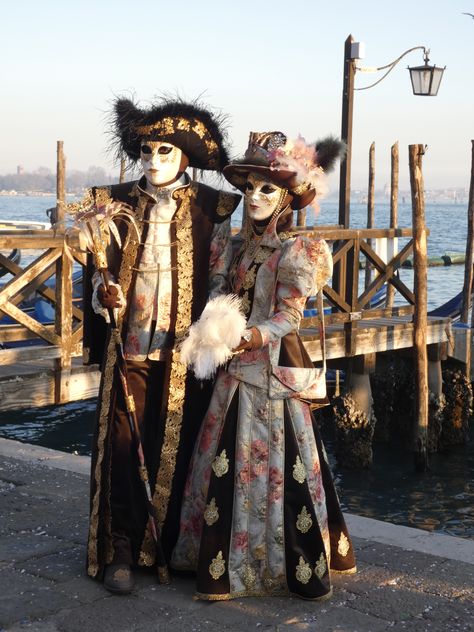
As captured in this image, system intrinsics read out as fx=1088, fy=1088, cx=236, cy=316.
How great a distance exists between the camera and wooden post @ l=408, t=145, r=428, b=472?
10078 mm

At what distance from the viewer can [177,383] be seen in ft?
12.6

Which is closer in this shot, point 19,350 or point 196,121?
point 196,121

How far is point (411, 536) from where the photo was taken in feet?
13.9

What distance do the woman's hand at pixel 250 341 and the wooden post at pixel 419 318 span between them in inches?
262

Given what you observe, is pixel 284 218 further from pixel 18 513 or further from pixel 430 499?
pixel 430 499

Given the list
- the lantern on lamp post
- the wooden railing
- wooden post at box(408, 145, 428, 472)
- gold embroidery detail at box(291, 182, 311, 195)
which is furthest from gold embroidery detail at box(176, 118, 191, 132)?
the lantern on lamp post

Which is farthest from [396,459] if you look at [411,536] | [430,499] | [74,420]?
[411,536]

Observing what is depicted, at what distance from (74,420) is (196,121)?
8889mm

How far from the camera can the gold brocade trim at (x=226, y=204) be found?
392 centimetres

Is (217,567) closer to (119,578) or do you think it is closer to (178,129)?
(119,578)

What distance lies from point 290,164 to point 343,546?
133cm

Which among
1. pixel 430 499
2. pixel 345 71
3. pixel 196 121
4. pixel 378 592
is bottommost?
pixel 430 499

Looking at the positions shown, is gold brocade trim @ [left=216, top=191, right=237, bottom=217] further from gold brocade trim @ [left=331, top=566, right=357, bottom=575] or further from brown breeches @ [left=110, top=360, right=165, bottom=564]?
gold brocade trim @ [left=331, top=566, right=357, bottom=575]

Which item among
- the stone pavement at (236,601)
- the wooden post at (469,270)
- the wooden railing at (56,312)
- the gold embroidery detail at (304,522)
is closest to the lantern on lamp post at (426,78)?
the wooden post at (469,270)
